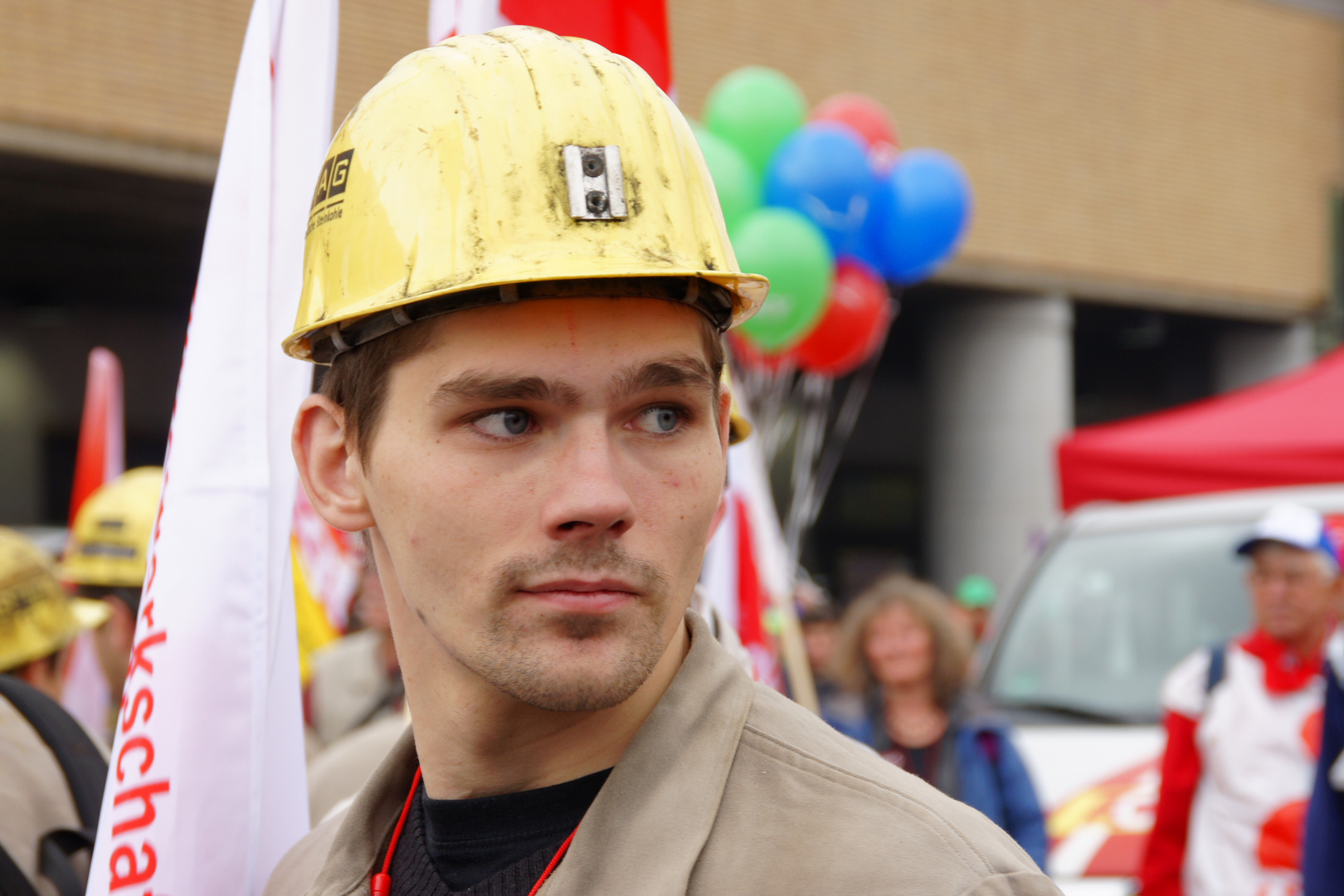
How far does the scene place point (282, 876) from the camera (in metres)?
1.86

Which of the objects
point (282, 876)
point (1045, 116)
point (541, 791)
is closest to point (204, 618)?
point (282, 876)

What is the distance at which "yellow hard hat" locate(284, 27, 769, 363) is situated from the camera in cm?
138

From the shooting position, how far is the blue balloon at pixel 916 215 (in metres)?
7.69

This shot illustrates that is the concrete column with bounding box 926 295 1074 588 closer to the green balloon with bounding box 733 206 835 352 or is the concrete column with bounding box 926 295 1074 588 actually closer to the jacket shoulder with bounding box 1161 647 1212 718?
the green balloon with bounding box 733 206 835 352

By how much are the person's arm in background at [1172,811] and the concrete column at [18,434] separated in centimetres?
1318

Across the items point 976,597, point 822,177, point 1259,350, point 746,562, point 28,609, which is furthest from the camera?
point 1259,350

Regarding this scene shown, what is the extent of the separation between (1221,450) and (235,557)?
579cm

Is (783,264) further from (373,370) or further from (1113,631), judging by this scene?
(373,370)

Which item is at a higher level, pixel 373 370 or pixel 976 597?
pixel 373 370

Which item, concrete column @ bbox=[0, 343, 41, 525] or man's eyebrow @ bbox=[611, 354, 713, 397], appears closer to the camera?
man's eyebrow @ bbox=[611, 354, 713, 397]

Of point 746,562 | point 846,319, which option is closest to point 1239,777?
point 746,562

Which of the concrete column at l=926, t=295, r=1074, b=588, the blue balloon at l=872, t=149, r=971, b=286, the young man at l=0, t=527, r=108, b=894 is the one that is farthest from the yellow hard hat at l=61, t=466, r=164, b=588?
the concrete column at l=926, t=295, r=1074, b=588

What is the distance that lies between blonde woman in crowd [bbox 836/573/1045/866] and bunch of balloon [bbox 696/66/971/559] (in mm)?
2015

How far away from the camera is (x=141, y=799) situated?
1785 mm
